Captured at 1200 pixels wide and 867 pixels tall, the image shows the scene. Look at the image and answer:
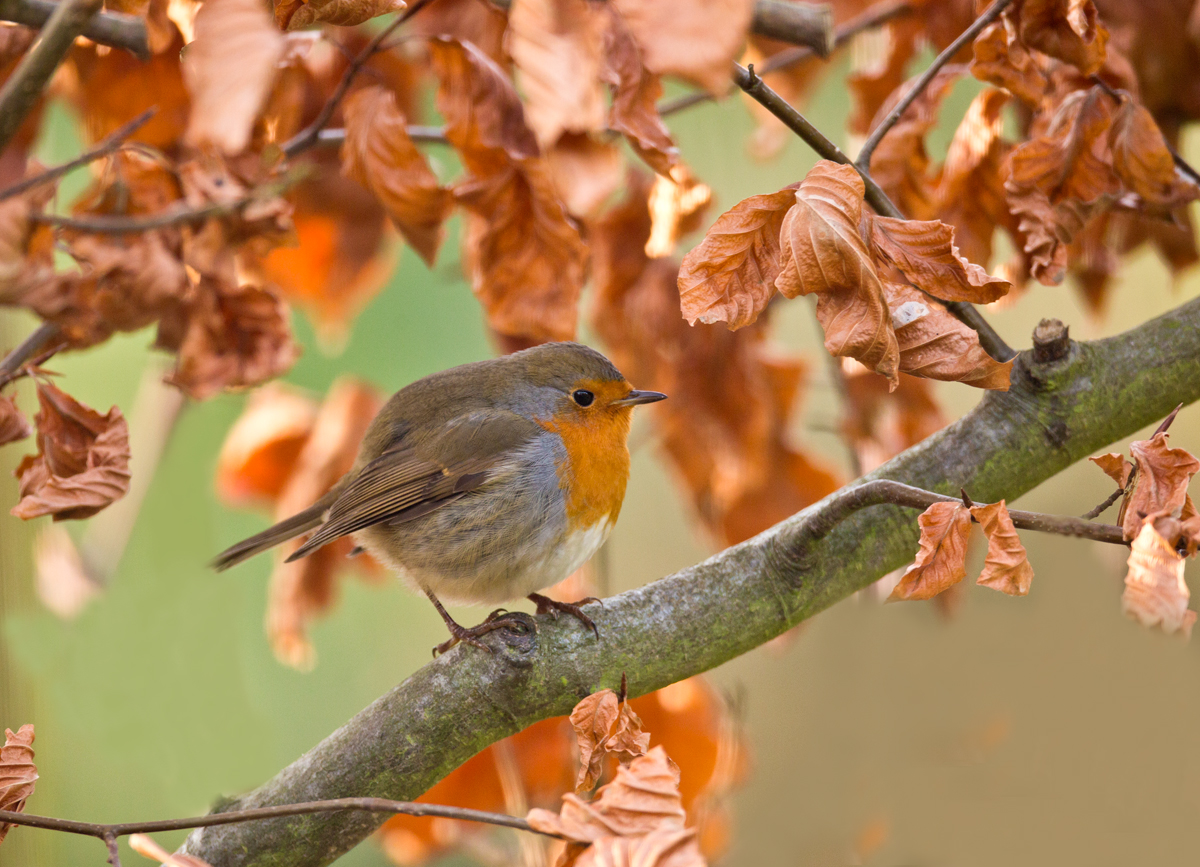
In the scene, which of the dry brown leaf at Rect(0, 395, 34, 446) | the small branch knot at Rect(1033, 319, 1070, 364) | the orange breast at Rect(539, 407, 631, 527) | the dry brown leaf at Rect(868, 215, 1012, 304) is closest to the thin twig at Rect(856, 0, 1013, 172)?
the dry brown leaf at Rect(868, 215, 1012, 304)

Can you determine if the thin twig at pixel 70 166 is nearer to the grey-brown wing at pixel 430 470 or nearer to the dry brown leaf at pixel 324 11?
A: the dry brown leaf at pixel 324 11

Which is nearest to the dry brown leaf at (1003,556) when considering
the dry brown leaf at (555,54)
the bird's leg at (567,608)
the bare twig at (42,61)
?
the bird's leg at (567,608)

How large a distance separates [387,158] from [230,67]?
809mm

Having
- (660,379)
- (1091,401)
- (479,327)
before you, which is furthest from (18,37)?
(479,327)

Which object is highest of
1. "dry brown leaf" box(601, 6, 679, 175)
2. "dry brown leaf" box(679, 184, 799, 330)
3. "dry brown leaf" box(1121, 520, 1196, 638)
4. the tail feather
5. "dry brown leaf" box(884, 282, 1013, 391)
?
"dry brown leaf" box(601, 6, 679, 175)

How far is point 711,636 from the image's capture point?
1.52m

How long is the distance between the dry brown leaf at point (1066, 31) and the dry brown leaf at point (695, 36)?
82 cm

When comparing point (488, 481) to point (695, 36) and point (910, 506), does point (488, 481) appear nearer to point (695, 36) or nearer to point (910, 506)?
point (910, 506)

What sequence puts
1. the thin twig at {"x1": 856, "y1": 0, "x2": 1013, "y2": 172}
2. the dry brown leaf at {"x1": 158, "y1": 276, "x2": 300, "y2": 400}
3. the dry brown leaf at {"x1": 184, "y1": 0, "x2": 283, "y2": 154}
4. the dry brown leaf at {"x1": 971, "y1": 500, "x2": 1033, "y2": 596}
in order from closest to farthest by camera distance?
the dry brown leaf at {"x1": 184, "y1": 0, "x2": 283, "y2": 154} → the dry brown leaf at {"x1": 971, "y1": 500, "x2": 1033, "y2": 596} → the thin twig at {"x1": 856, "y1": 0, "x2": 1013, "y2": 172} → the dry brown leaf at {"x1": 158, "y1": 276, "x2": 300, "y2": 400}

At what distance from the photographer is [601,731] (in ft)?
4.17

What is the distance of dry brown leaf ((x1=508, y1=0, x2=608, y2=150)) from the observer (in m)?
1.44

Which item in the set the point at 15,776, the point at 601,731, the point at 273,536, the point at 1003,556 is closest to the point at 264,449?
the point at 273,536

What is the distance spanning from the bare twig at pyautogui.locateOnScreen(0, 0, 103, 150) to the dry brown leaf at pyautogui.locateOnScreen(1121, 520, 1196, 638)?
43.1 inches

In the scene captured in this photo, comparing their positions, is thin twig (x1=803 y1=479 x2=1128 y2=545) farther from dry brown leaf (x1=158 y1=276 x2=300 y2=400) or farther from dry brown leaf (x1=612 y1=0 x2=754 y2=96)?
dry brown leaf (x1=158 y1=276 x2=300 y2=400)
